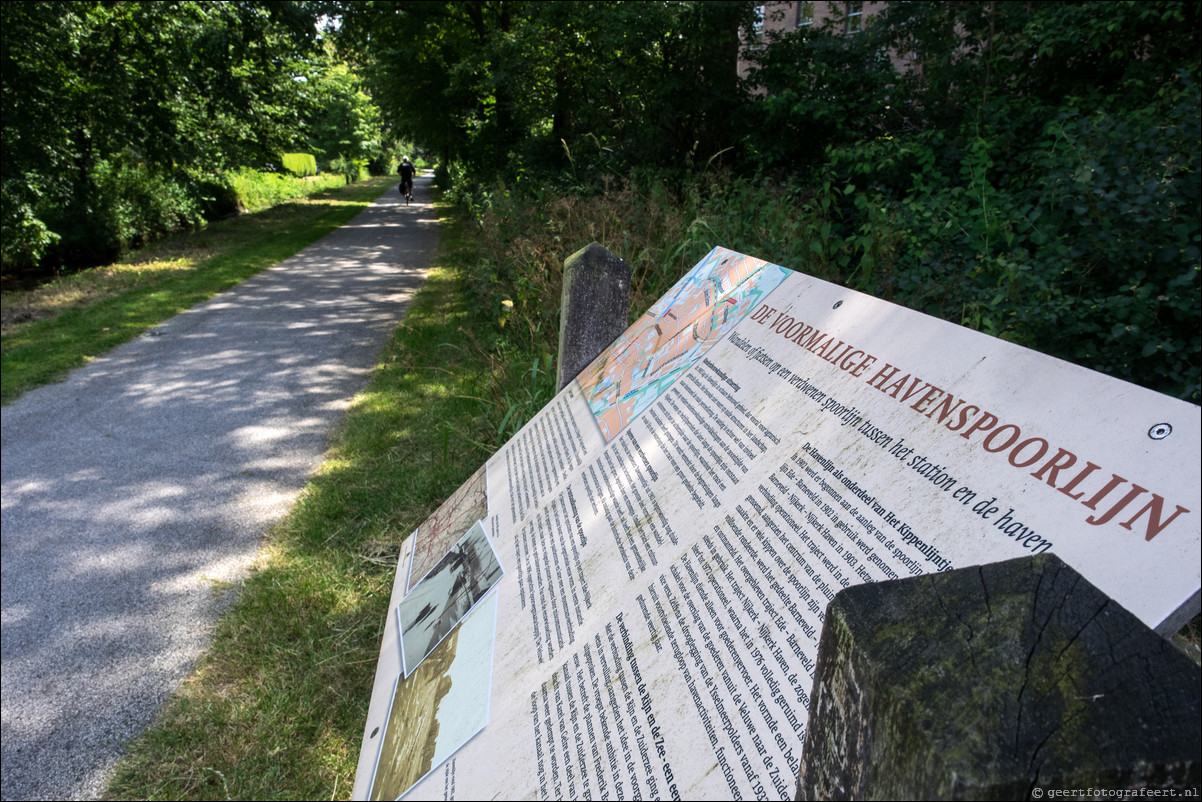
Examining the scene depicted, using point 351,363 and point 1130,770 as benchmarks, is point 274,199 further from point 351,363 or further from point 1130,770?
point 1130,770

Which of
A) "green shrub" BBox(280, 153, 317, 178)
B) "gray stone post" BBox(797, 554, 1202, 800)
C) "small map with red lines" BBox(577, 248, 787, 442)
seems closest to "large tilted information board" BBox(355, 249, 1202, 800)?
"small map with red lines" BBox(577, 248, 787, 442)

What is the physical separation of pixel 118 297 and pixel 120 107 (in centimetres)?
562

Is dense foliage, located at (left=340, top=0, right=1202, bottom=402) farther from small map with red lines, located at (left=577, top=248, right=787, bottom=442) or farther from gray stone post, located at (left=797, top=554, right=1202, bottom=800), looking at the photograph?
gray stone post, located at (left=797, top=554, right=1202, bottom=800)

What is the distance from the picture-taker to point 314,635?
304cm

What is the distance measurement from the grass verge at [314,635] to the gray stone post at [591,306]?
150cm

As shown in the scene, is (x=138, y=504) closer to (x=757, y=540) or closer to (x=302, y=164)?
(x=757, y=540)

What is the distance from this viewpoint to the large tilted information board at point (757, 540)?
882mm

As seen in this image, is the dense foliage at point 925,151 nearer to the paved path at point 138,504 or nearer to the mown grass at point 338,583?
the mown grass at point 338,583

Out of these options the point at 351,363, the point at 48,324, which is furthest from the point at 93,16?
the point at 351,363

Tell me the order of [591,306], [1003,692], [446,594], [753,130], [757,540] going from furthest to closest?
[753,130]
[591,306]
[446,594]
[757,540]
[1003,692]

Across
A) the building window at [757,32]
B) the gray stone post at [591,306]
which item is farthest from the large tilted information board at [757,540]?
the building window at [757,32]

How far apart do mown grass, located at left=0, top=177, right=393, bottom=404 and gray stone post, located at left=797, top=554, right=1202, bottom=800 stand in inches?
307

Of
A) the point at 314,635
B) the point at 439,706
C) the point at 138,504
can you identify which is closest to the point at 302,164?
the point at 138,504

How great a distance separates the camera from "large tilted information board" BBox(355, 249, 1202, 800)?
2.89ft
